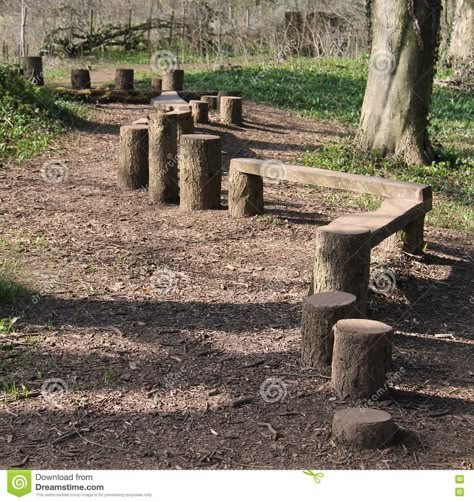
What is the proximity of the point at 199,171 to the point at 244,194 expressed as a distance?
0.52 m

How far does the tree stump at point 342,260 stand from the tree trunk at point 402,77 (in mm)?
5133

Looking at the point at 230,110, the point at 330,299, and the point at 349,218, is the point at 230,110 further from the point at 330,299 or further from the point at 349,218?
A: the point at 330,299

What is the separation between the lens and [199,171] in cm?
852

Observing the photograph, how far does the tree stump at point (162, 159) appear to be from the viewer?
28.9 ft

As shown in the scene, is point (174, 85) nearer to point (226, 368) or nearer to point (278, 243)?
point (278, 243)

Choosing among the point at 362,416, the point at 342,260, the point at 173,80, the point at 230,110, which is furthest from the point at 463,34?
the point at 362,416

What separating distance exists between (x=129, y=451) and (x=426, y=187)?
4.10 meters

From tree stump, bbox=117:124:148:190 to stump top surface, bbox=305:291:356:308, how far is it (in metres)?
4.42

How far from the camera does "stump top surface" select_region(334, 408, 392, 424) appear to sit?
14.2ft

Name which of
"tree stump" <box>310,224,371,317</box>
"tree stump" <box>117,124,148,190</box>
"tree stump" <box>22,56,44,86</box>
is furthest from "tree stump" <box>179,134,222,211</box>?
"tree stump" <box>22,56,44,86</box>

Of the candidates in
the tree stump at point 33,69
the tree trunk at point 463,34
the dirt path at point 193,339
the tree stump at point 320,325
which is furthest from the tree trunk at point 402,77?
the tree trunk at point 463,34

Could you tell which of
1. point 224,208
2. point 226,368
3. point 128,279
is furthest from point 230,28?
point 226,368

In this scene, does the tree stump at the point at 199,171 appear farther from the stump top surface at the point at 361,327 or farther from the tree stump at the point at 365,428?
the tree stump at the point at 365,428

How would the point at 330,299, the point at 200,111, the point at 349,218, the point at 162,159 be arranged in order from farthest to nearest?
the point at 200,111, the point at 162,159, the point at 349,218, the point at 330,299
